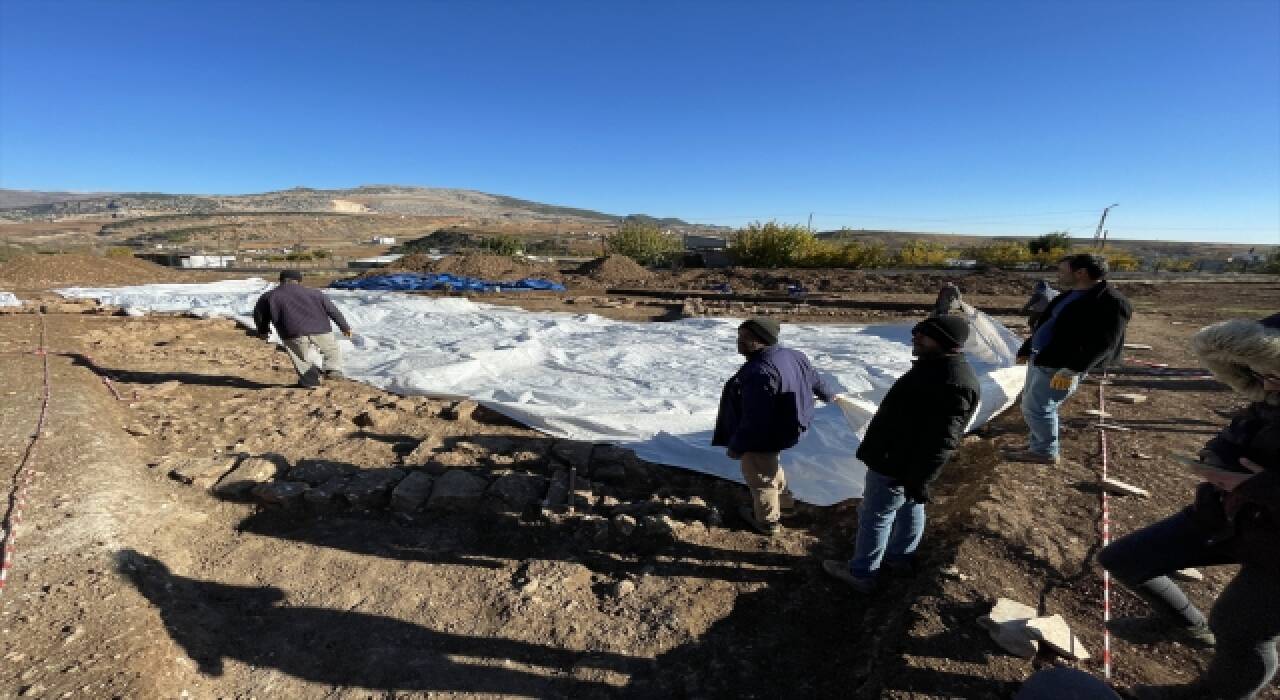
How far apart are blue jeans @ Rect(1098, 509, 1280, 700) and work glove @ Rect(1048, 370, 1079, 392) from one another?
1991 mm

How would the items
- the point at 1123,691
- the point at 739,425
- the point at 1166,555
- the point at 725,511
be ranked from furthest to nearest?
the point at 725,511 → the point at 739,425 → the point at 1123,691 → the point at 1166,555

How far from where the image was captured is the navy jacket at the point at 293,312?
6.09 m

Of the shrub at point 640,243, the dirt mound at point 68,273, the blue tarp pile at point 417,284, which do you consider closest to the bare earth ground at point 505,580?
the blue tarp pile at point 417,284

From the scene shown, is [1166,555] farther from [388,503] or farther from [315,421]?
[315,421]

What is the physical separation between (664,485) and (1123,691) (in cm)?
284

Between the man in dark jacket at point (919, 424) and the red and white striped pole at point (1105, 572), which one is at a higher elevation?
the man in dark jacket at point (919, 424)

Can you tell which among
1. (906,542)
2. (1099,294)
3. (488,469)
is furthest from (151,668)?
(1099,294)

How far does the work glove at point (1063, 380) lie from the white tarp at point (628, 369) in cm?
125

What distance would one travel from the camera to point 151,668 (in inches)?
98.5

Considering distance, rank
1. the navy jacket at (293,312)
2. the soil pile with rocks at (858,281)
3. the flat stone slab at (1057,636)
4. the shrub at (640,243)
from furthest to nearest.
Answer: the shrub at (640,243) < the soil pile with rocks at (858,281) < the navy jacket at (293,312) < the flat stone slab at (1057,636)

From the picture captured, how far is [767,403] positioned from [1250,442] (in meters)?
1.90

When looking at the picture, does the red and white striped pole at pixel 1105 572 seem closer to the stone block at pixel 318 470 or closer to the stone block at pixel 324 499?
the stone block at pixel 324 499

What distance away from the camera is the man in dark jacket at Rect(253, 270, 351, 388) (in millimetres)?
6098

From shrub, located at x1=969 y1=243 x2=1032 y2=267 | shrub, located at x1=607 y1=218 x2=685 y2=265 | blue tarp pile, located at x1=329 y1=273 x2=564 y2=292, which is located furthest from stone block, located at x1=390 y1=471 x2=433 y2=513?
shrub, located at x1=969 y1=243 x2=1032 y2=267
